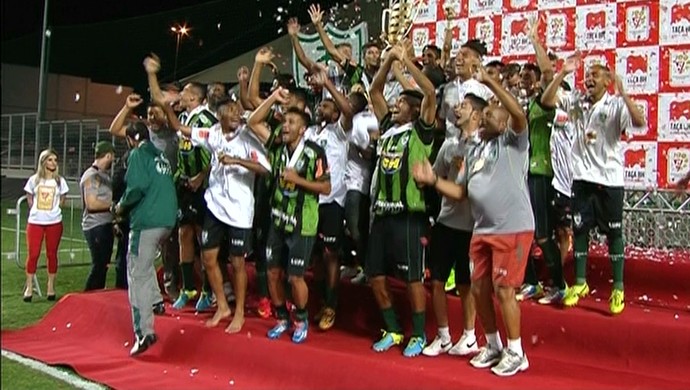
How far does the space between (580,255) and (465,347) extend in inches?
41.6

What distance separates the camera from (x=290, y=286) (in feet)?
17.1

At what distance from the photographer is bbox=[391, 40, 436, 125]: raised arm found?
4540mm

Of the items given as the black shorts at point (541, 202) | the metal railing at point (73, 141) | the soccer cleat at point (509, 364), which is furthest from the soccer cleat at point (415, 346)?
the metal railing at point (73, 141)

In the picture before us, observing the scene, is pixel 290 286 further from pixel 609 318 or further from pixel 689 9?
pixel 689 9

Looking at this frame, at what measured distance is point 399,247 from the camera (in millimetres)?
4699

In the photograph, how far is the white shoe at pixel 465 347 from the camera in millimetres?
4570

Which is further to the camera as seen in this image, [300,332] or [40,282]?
[40,282]

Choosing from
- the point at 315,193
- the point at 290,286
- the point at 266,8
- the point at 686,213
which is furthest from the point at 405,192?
the point at 266,8

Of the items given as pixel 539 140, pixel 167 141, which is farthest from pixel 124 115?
pixel 539 140

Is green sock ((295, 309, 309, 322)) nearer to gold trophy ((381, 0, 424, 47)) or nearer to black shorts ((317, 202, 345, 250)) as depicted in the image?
black shorts ((317, 202, 345, 250))

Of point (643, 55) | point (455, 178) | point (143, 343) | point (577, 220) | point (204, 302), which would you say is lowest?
point (143, 343)

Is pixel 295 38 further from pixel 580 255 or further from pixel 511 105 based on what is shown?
pixel 580 255

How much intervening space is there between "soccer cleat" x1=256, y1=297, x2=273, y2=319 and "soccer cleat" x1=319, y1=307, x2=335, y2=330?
602 millimetres

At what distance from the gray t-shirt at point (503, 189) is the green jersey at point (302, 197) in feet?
3.94
